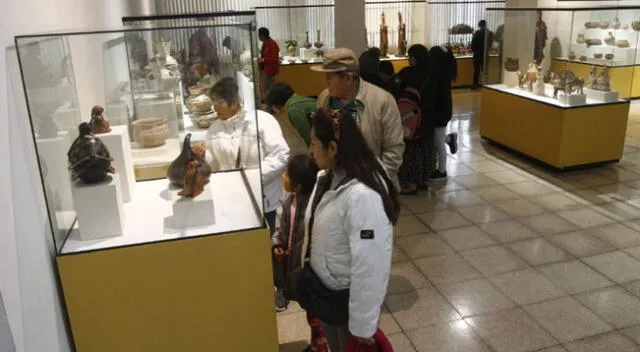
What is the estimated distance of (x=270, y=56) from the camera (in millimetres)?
11070

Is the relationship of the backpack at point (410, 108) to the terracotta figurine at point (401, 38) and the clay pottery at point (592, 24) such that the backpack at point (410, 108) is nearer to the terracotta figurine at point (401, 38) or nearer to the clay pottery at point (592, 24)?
the clay pottery at point (592, 24)

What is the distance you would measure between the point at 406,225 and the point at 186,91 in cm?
291

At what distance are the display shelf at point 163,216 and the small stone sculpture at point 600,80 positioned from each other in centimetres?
554

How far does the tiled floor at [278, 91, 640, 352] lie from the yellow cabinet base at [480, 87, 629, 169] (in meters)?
0.20

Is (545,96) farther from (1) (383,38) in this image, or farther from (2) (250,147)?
(1) (383,38)

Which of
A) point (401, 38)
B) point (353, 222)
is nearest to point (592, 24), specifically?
point (401, 38)

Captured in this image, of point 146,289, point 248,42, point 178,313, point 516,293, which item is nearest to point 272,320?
point 178,313

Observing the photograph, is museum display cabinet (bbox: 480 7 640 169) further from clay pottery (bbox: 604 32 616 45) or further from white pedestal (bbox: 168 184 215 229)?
white pedestal (bbox: 168 184 215 229)

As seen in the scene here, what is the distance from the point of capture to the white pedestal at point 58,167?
2.34 m

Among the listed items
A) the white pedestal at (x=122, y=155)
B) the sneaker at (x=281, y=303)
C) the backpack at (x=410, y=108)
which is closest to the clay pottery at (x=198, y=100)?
the white pedestal at (x=122, y=155)

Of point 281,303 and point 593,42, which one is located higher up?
point 593,42

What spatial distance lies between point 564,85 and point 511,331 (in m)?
4.20

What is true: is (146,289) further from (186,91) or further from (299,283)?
(186,91)

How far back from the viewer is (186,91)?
3361 millimetres
